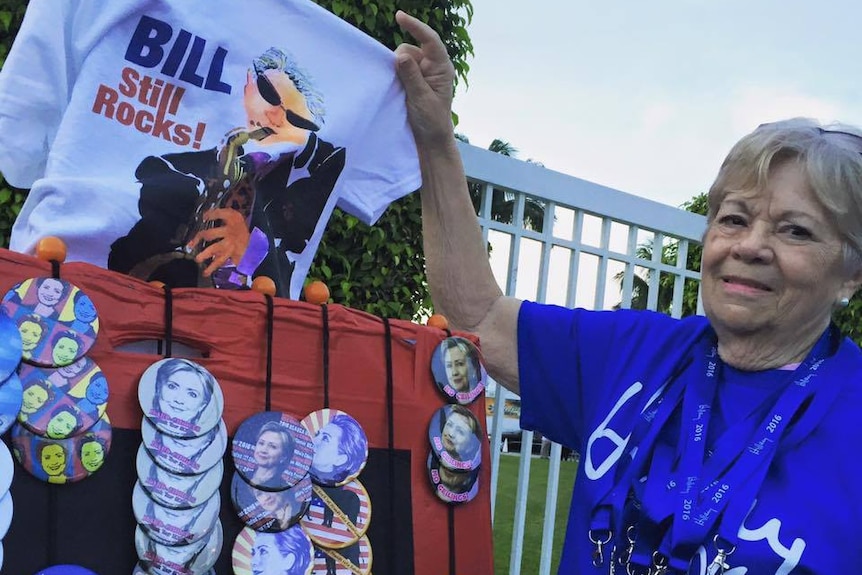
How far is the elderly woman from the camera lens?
113 centimetres

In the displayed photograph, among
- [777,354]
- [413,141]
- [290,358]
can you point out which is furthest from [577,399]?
[290,358]

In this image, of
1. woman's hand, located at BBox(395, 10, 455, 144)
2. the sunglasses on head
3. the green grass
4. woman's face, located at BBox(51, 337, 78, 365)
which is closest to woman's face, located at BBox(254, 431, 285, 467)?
woman's face, located at BBox(51, 337, 78, 365)

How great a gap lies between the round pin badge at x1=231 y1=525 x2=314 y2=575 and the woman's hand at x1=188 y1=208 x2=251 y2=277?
1.09ft

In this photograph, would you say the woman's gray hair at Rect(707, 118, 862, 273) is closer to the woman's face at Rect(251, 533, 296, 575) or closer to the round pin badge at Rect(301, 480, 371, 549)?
the round pin badge at Rect(301, 480, 371, 549)

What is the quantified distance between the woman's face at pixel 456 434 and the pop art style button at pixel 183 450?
0.33m

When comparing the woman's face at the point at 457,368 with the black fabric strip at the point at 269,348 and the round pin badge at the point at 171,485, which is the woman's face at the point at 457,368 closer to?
the black fabric strip at the point at 269,348

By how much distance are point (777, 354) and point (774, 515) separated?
0.27 m

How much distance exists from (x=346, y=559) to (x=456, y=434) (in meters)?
0.24

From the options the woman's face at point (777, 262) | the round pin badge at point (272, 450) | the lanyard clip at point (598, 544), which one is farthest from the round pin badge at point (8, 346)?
the woman's face at point (777, 262)

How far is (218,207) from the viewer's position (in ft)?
3.52

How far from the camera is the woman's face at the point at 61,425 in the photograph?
80 cm

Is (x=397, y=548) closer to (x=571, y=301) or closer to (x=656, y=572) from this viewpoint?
(x=656, y=572)

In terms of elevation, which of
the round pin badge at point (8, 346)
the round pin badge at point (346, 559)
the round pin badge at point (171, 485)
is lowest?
the round pin badge at point (346, 559)

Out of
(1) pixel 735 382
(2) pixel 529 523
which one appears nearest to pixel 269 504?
(1) pixel 735 382
